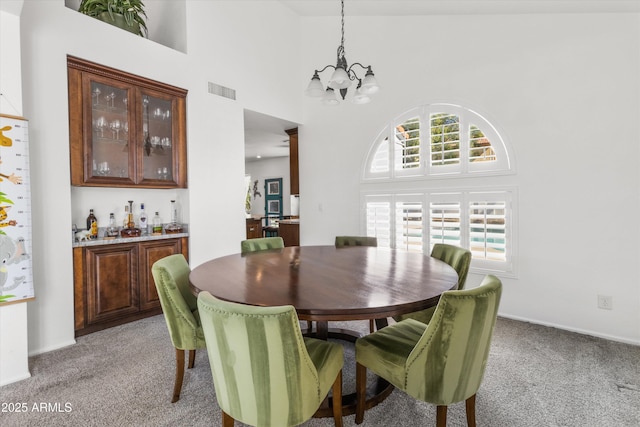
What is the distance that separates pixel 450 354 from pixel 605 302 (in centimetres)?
244

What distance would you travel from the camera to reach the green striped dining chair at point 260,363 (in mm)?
1151

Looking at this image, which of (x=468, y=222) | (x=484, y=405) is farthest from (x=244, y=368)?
(x=468, y=222)

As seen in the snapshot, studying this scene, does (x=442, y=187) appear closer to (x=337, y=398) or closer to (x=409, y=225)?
(x=409, y=225)

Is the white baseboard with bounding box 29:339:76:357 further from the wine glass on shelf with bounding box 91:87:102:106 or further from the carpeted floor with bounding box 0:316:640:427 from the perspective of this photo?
the wine glass on shelf with bounding box 91:87:102:106

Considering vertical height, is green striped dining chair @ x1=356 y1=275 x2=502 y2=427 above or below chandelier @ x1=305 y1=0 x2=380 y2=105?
below

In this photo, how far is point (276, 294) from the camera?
60.4 inches

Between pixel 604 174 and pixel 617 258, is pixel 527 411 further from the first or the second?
pixel 604 174

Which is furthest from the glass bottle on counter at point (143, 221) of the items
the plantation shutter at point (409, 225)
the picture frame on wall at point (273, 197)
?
the picture frame on wall at point (273, 197)

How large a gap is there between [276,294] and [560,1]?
337 cm

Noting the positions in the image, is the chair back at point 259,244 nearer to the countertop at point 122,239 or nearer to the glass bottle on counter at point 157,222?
the countertop at point 122,239

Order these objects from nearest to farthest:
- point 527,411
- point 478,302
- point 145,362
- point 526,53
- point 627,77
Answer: point 478,302 < point 527,411 < point 145,362 < point 627,77 < point 526,53

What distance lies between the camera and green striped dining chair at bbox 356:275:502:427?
1.31 metres

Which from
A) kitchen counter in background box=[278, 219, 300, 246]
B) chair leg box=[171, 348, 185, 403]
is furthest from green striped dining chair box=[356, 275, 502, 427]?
kitchen counter in background box=[278, 219, 300, 246]

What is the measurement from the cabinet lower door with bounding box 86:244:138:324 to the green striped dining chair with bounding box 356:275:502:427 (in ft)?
8.85
